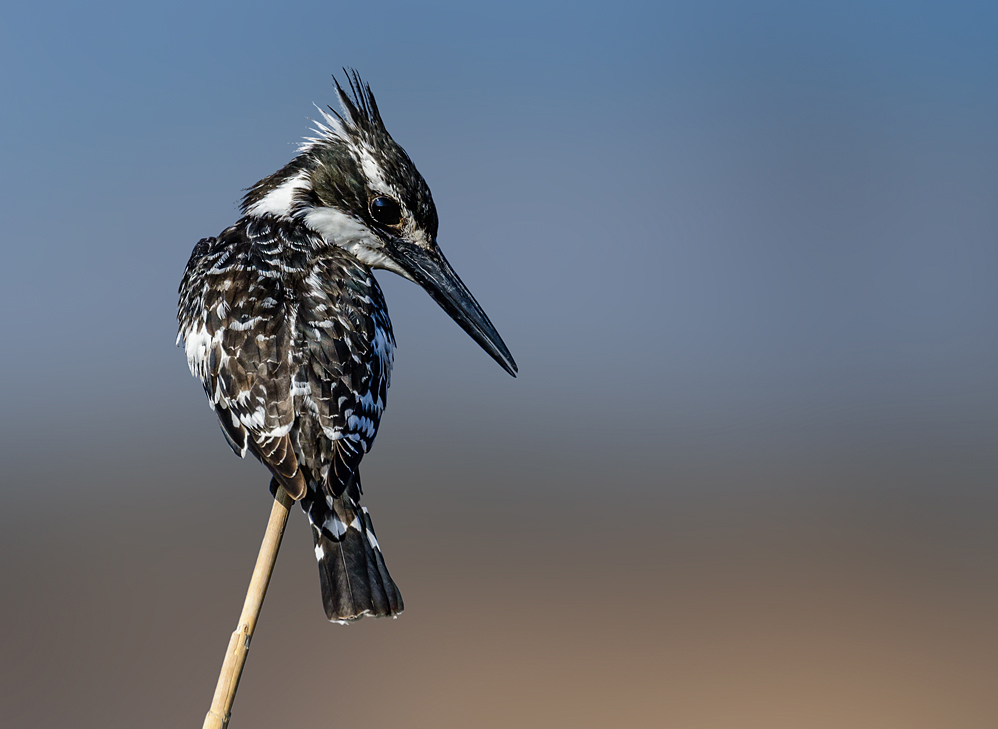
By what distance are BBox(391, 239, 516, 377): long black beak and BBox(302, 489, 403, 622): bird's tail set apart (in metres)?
0.58

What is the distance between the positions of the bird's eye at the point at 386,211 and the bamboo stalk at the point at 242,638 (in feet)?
3.21

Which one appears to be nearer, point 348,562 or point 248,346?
point 348,562

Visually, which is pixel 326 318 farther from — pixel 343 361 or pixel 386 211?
pixel 386 211

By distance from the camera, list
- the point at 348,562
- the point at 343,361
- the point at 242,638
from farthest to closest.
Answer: the point at 343,361, the point at 348,562, the point at 242,638

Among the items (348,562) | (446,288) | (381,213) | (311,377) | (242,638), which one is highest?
(381,213)

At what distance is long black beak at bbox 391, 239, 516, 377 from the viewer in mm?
2250

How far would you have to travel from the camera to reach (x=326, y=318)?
2.02 m

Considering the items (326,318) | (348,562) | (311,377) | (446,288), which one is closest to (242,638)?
(348,562)

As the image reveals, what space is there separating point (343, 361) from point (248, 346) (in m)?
0.23

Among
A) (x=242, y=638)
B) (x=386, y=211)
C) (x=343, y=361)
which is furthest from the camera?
(x=386, y=211)

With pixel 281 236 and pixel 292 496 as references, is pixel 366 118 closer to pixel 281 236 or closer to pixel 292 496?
pixel 281 236

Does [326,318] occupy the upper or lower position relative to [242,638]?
upper

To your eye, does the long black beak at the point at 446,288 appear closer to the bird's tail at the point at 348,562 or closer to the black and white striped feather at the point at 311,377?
the black and white striped feather at the point at 311,377

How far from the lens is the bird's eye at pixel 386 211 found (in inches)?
88.0
